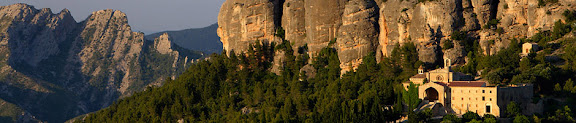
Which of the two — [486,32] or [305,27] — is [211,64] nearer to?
[305,27]

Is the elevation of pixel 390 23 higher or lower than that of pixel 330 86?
higher

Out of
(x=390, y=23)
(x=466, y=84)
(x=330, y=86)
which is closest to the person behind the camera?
(x=466, y=84)

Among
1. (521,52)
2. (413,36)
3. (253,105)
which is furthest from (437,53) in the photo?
(253,105)

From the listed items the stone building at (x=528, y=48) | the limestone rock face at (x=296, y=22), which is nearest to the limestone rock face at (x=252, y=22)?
the limestone rock face at (x=296, y=22)

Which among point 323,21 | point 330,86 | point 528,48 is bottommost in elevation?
point 330,86

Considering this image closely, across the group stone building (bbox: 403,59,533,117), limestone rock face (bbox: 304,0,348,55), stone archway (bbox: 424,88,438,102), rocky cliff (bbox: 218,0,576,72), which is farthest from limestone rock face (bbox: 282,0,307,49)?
stone archway (bbox: 424,88,438,102)

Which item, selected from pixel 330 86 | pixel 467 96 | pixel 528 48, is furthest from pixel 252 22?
Result: pixel 467 96

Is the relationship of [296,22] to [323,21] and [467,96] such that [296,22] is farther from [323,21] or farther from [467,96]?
[467,96]

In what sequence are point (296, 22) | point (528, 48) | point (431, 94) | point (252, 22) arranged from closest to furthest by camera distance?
point (431, 94) → point (528, 48) → point (296, 22) → point (252, 22)
